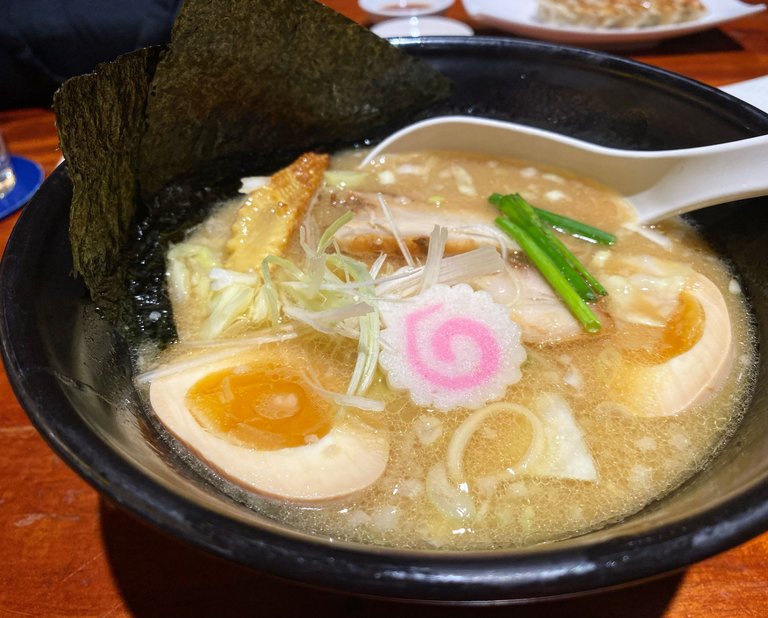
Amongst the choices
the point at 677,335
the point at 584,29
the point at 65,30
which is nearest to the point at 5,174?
the point at 65,30

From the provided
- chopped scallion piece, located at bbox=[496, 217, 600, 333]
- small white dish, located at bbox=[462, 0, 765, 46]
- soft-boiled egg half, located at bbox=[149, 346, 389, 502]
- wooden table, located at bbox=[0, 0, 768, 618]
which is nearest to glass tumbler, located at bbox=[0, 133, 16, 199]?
wooden table, located at bbox=[0, 0, 768, 618]

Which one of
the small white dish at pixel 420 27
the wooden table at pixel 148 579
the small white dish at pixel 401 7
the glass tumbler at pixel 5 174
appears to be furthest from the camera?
the small white dish at pixel 401 7

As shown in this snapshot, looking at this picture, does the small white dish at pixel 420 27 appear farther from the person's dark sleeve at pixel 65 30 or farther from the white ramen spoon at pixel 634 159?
the white ramen spoon at pixel 634 159

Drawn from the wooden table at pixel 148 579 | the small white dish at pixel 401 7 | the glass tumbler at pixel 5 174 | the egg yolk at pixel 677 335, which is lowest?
the wooden table at pixel 148 579

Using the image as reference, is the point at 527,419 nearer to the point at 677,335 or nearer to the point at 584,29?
the point at 677,335

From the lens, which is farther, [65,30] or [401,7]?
[401,7]

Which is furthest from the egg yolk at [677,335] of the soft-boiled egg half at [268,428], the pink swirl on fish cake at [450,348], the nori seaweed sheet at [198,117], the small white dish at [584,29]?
the small white dish at [584,29]
